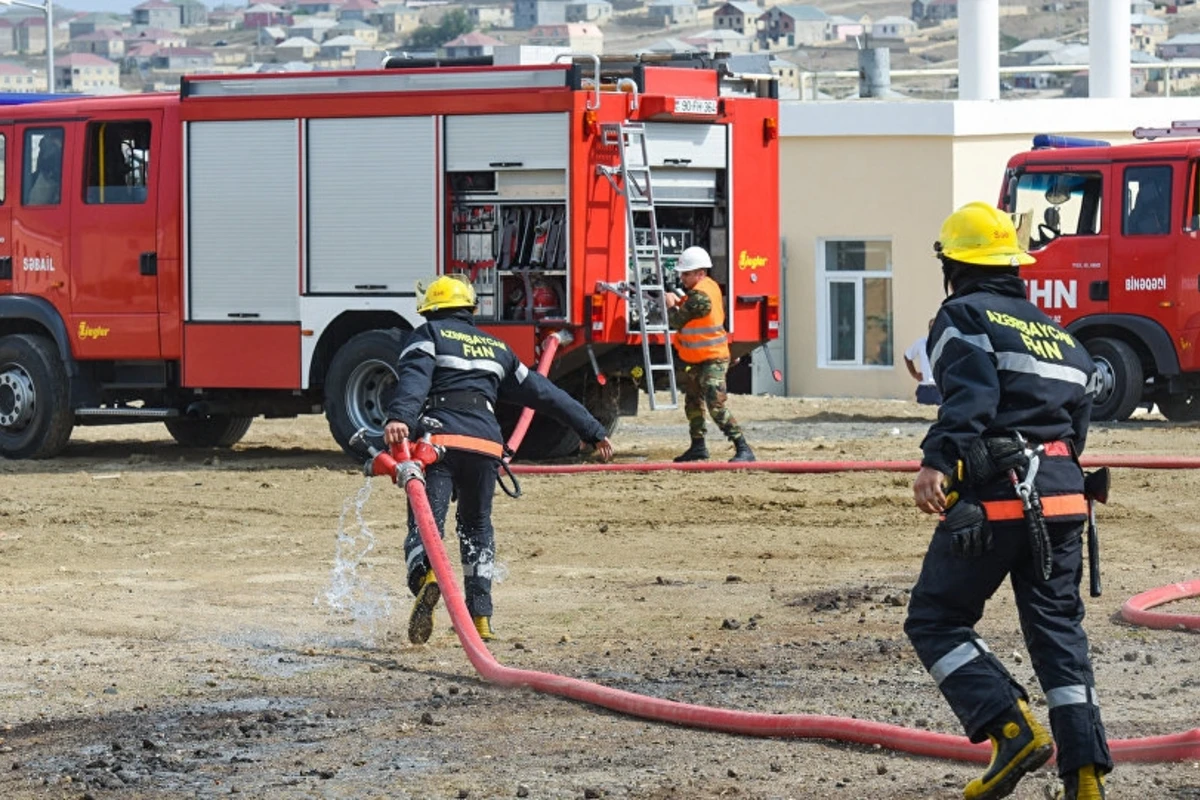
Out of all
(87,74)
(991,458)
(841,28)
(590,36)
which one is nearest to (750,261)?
(991,458)

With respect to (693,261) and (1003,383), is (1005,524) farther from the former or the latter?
(693,261)

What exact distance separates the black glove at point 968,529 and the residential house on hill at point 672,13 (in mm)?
183977

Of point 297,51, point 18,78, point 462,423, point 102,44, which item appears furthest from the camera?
point 102,44

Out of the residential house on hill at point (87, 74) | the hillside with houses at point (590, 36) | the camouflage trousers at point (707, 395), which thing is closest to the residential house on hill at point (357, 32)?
the hillside with houses at point (590, 36)

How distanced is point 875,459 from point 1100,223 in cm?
429

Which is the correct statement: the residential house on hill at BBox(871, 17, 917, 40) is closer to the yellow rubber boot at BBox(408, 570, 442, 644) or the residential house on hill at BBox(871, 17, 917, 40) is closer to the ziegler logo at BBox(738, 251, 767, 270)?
the ziegler logo at BBox(738, 251, 767, 270)

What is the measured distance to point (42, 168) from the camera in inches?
711

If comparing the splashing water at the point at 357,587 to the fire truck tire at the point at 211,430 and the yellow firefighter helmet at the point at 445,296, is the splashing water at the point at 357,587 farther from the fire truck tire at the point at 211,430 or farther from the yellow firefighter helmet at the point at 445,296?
the fire truck tire at the point at 211,430

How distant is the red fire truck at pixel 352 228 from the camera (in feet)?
53.7

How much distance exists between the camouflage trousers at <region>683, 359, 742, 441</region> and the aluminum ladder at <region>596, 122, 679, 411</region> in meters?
0.15

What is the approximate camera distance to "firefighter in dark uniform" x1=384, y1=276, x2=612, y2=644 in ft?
32.6

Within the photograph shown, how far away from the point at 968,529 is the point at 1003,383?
1.58 ft

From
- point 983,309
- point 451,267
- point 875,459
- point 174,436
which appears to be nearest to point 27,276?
point 174,436

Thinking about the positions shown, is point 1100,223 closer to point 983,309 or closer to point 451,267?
point 451,267
